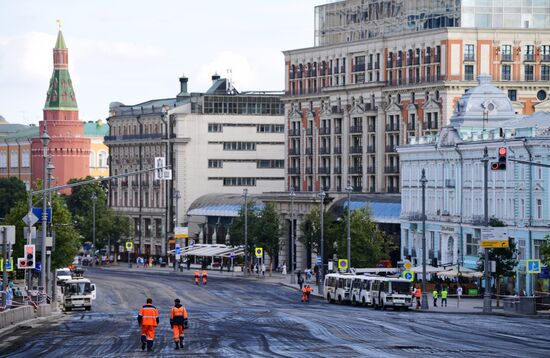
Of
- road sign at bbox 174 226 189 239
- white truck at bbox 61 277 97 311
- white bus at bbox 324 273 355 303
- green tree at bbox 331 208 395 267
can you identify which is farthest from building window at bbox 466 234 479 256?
road sign at bbox 174 226 189 239

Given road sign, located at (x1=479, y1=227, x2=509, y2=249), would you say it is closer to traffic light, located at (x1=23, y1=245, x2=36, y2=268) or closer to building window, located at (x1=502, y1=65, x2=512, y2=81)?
traffic light, located at (x1=23, y1=245, x2=36, y2=268)

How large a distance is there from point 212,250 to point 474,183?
52347 mm

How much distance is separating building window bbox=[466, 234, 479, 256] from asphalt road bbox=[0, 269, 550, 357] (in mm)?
22205

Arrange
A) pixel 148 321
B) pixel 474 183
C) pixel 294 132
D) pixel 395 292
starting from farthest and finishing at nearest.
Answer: pixel 294 132
pixel 474 183
pixel 395 292
pixel 148 321

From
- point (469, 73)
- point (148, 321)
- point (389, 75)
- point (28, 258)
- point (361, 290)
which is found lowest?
point (361, 290)

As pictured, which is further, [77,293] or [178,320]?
[77,293]

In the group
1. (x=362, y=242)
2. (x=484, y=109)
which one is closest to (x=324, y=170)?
(x=484, y=109)

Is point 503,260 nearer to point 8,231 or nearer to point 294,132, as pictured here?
point 8,231

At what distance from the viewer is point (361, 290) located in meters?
92.2

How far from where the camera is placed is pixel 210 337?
57.7 metres

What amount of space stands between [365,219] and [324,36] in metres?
51.0

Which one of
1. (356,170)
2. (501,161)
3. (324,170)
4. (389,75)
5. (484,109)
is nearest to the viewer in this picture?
(501,161)

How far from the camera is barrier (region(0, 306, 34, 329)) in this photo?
61834 mm

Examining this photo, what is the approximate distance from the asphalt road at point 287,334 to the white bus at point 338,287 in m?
2.40
